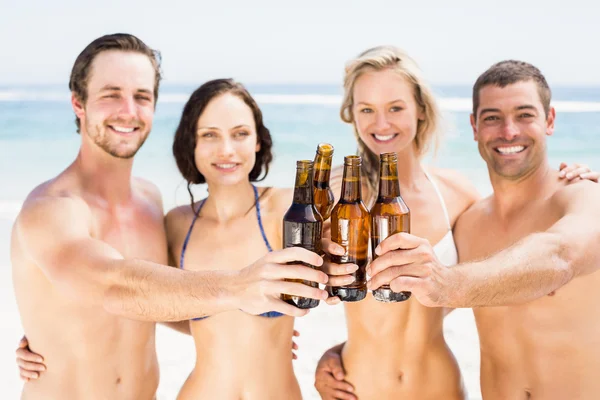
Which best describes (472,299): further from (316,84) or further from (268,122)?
(316,84)

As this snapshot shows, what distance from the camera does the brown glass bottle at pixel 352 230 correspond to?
2.39 m

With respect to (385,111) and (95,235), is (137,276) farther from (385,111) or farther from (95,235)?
(385,111)

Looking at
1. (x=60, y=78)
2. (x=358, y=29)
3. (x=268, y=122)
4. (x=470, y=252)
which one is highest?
(x=358, y=29)

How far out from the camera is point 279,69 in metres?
22.7

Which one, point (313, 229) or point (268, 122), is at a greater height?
point (268, 122)

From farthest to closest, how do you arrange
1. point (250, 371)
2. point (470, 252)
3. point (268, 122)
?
point (268, 122) < point (470, 252) < point (250, 371)

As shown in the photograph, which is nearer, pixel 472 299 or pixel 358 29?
pixel 472 299

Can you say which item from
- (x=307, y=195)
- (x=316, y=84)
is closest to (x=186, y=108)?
(x=307, y=195)

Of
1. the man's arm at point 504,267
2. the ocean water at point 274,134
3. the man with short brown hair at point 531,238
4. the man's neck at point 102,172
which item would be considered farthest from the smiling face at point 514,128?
the ocean water at point 274,134

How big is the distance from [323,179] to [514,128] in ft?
4.51

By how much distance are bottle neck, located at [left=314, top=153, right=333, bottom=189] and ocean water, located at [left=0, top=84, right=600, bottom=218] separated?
28.9 ft

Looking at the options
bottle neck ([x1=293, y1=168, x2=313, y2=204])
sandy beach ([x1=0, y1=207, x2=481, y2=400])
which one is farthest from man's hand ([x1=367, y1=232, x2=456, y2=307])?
sandy beach ([x1=0, y1=207, x2=481, y2=400])

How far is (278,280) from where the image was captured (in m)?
2.26

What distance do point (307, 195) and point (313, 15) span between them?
68.6 feet
